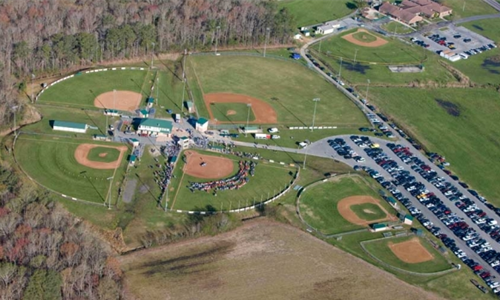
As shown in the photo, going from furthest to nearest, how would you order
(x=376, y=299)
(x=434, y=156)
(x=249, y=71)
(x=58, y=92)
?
(x=249, y=71), (x=58, y=92), (x=434, y=156), (x=376, y=299)

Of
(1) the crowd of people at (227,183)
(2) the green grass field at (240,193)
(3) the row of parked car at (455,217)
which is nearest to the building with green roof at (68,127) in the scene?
(2) the green grass field at (240,193)

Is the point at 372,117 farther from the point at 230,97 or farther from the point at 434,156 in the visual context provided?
the point at 230,97

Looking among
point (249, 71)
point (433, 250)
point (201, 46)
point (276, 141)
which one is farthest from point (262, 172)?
point (201, 46)

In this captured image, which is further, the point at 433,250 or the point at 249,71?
the point at 249,71

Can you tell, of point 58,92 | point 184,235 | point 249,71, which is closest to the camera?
point 184,235

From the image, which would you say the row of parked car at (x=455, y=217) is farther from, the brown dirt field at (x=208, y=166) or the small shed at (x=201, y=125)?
the small shed at (x=201, y=125)

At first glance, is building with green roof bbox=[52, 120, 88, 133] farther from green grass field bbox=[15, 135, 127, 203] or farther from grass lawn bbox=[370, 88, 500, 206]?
grass lawn bbox=[370, 88, 500, 206]

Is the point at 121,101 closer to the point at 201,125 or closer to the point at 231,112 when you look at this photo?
the point at 201,125
